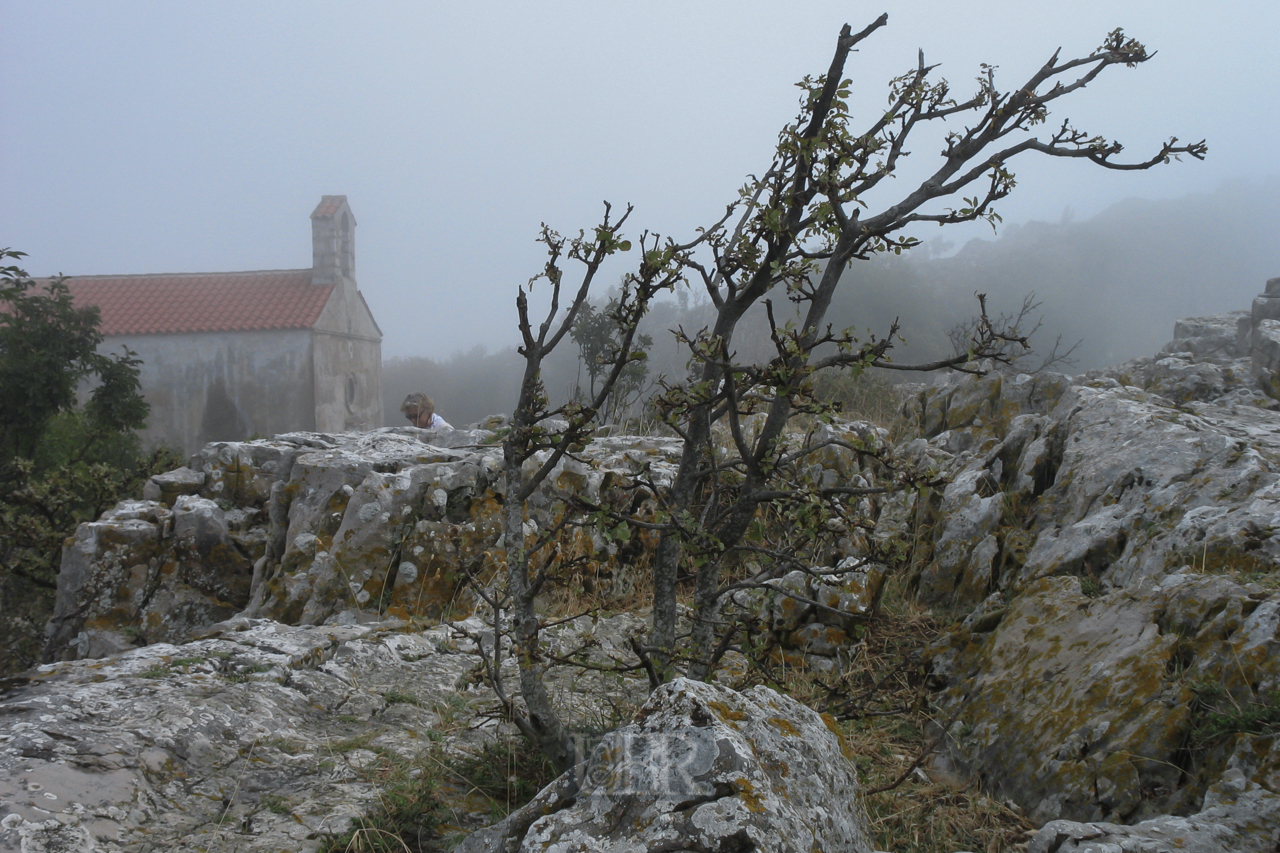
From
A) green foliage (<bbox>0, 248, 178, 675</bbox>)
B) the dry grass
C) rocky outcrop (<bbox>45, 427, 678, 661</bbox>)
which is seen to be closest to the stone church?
green foliage (<bbox>0, 248, 178, 675</bbox>)

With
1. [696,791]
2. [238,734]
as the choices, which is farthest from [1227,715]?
[238,734]

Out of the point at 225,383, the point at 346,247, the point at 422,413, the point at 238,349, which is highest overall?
the point at 346,247

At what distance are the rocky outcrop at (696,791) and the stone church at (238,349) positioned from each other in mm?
27503

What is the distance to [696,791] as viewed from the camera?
67.5 inches

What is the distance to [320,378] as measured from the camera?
27.3m

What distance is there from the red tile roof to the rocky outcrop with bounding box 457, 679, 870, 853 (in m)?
28.1

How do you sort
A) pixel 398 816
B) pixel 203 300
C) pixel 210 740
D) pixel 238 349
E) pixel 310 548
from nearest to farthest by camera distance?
pixel 398 816 → pixel 210 740 → pixel 310 548 → pixel 238 349 → pixel 203 300

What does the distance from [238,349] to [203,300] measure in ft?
11.6

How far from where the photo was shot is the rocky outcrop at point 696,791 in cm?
163

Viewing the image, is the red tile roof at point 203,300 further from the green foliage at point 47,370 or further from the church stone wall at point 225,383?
the green foliage at point 47,370

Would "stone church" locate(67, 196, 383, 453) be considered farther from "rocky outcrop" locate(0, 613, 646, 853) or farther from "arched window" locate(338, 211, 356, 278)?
"rocky outcrop" locate(0, 613, 646, 853)

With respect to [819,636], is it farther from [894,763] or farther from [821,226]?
[821,226]

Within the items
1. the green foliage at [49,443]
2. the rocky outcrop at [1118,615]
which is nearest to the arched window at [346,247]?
the green foliage at [49,443]

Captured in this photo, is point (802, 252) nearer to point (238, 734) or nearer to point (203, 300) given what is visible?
point (238, 734)
